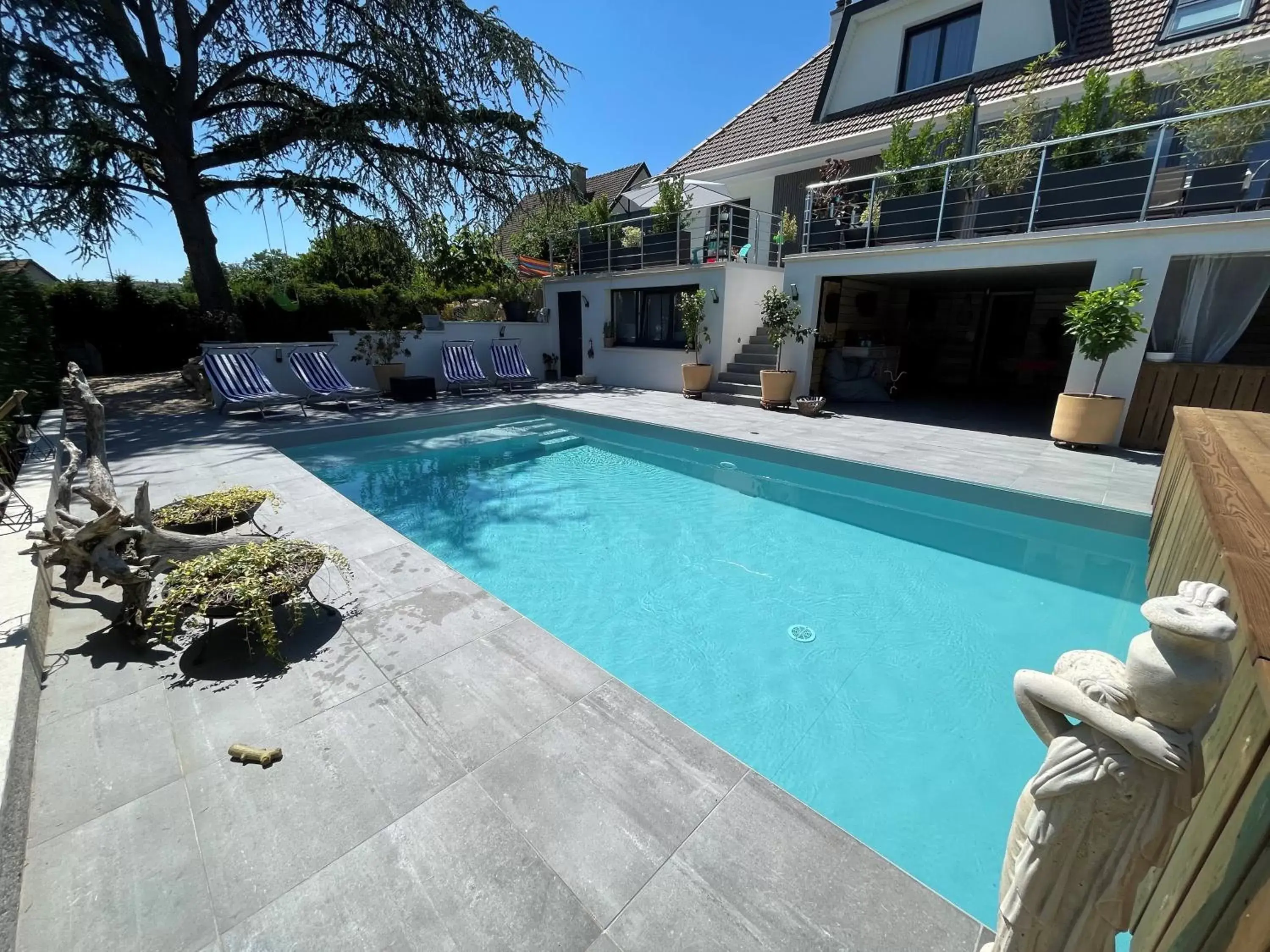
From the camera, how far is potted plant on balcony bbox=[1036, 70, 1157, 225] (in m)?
6.69

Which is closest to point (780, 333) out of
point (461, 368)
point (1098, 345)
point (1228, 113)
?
point (1098, 345)

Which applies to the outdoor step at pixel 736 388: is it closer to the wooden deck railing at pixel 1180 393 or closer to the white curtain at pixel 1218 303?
the wooden deck railing at pixel 1180 393

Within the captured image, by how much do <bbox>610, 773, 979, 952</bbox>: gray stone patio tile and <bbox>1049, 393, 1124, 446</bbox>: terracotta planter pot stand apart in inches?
291

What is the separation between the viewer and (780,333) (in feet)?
31.7

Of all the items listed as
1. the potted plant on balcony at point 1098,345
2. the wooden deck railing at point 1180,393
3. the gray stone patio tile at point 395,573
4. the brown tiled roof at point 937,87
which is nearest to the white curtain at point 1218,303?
the wooden deck railing at point 1180,393

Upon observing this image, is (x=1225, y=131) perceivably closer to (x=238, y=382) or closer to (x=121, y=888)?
(x=121, y=888)

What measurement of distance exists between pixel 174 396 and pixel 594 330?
28.0 feet

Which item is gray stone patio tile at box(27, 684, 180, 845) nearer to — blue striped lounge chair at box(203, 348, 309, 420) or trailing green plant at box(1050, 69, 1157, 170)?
blue striped lounge chair at box(203, 348, 309, 420)

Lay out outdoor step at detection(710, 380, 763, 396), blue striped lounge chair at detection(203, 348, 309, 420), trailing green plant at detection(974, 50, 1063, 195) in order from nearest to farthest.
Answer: trailing green plant at detection(974, 50, 1063, 195) < blue striped lounge chair at detection(203, 348, 309, 420) < outdoor step at detection(710, 380, 763, 396)

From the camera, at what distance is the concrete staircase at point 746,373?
10445 millimetres

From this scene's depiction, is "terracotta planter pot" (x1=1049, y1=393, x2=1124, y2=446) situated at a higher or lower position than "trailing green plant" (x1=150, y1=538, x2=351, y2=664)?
lower

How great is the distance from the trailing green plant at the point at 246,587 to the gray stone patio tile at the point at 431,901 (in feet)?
4.10

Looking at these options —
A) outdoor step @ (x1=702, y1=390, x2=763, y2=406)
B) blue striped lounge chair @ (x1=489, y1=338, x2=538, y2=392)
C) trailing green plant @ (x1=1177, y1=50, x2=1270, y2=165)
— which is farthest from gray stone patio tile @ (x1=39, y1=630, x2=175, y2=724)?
trailing green plant @ (x1=1177, y1=50, x2=1270, y2=165)

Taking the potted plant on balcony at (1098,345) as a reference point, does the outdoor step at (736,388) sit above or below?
below
